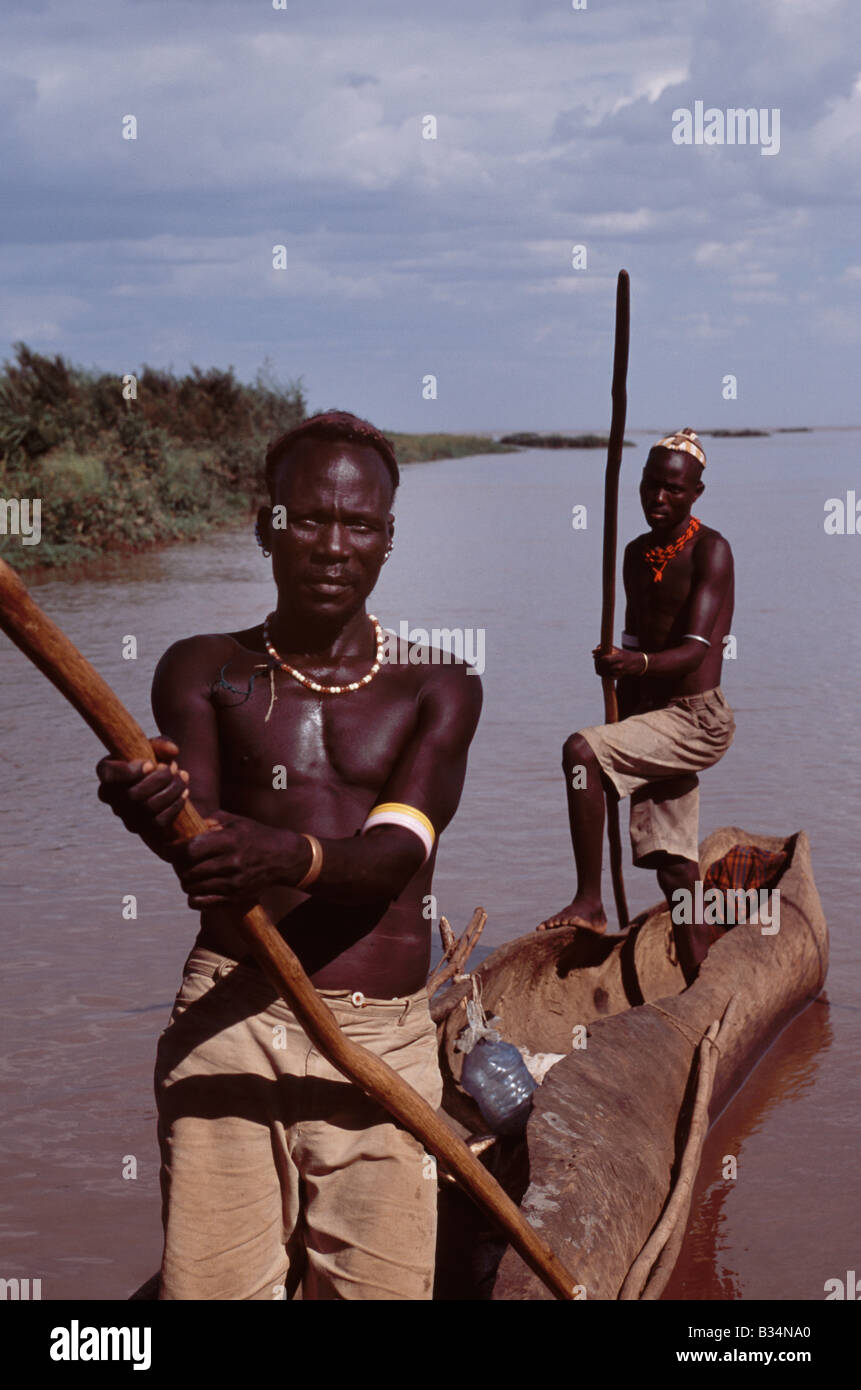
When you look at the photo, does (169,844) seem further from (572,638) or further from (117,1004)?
(572,638)

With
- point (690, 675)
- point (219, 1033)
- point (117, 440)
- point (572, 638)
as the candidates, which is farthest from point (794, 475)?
point (219, 1033)

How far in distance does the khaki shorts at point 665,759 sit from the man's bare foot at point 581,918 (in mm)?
431

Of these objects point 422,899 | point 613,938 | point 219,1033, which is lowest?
point 613,938

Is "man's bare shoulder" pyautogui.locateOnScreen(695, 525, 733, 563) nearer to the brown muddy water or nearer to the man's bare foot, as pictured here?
the man's bare foot

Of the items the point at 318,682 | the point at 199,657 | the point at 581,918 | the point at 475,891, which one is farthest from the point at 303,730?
the point at 475,891

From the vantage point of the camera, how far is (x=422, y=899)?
8.86 ft

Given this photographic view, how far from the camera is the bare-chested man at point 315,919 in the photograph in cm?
252

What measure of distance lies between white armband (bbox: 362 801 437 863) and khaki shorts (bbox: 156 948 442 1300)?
13.0 inches

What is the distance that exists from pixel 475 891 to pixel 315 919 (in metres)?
5.22

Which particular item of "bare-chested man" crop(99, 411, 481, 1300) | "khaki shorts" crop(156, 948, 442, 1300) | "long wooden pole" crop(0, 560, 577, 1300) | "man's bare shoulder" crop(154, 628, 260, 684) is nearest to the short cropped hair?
"bare-chested man" crop(99, 411, 481, 1300)

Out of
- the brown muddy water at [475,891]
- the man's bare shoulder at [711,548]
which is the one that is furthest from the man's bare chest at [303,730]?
the man's bare shoulder at [711,548]

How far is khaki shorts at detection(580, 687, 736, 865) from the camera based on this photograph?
555 centimetres

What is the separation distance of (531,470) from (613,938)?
6324 cm

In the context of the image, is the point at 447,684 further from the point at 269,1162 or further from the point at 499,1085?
the point at 499,1085
